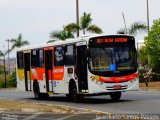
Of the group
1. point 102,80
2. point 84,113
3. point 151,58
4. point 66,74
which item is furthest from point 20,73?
point 151,58

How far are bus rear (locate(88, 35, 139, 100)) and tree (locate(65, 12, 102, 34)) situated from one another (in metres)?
25.1

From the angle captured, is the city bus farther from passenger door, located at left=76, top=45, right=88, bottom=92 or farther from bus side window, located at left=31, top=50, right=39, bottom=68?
bus side window, located at left=31, top=50, right=39, bottom=68

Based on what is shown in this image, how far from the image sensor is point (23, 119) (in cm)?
1806

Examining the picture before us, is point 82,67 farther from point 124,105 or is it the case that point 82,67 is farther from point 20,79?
point 20,79

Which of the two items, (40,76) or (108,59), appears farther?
(40,76)

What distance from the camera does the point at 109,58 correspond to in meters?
24.1

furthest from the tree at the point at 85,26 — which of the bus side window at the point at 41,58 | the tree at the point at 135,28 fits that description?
the bus side window at the point at 41,58

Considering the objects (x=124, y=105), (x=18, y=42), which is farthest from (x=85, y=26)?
(x=124, y=105)

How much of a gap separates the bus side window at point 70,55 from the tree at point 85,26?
23217 mm

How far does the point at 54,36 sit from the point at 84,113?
3628 centimetres

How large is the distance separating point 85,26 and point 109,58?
27207 mm

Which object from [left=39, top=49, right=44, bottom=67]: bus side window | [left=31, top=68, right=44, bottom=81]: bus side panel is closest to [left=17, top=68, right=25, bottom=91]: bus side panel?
[left=31, top=68, right=44, bottom=81]: bus side panel

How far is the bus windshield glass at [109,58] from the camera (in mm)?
24047

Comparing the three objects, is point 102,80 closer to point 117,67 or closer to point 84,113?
point 117,67
